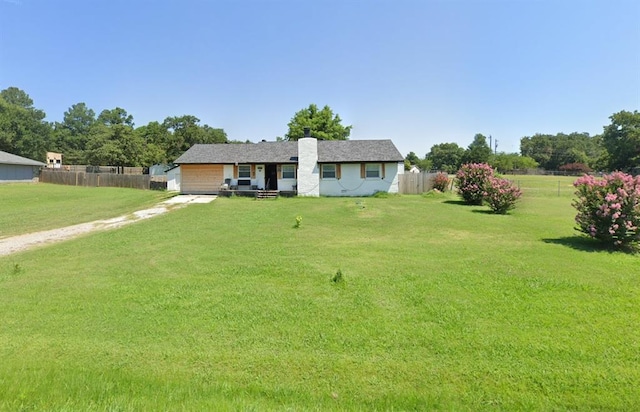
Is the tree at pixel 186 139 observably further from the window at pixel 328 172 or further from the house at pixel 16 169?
the window at pixel 328 172

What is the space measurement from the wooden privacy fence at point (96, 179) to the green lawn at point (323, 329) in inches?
1078

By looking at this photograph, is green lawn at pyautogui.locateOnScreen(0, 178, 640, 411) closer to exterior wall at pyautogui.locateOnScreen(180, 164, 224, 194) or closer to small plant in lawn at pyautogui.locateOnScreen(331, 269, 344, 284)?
small plant in lawn at pyautogui.locateOnScreen(331, 269, 344, 284)

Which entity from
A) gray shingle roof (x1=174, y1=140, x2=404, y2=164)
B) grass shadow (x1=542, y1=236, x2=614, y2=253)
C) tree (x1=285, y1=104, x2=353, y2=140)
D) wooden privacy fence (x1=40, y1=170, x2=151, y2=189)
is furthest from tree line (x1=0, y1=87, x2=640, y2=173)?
grass shadow (x1=542, y1=236, x2=614, y2=253)

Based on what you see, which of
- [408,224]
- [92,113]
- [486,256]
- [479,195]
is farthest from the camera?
[92,113]

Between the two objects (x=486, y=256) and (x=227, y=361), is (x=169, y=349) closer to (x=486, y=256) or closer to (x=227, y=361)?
(x=227, y=361)

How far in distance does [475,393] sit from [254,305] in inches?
118

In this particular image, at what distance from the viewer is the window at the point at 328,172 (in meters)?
23.3

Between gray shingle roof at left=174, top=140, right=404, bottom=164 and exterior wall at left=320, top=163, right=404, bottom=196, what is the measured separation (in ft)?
2.45

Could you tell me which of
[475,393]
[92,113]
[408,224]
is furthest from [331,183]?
[92,113]

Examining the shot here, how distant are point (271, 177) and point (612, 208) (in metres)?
19.9

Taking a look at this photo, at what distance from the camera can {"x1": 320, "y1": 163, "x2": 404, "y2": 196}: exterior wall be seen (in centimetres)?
2316

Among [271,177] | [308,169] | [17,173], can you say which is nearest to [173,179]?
[271,177]

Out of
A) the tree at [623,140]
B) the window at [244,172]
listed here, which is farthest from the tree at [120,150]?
the tree at [623,140]

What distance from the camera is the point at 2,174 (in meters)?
33.3
